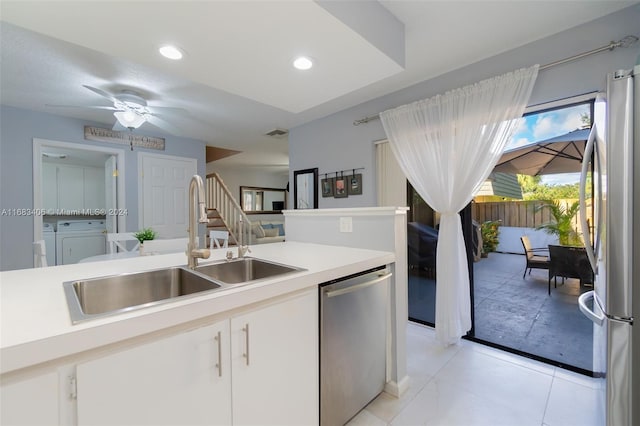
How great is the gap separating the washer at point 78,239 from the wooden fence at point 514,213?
6.08m

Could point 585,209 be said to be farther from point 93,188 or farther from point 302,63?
point 93,188

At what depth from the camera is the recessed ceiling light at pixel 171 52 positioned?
5.44 feet

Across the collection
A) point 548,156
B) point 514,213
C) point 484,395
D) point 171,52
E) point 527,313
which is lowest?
point 484,395

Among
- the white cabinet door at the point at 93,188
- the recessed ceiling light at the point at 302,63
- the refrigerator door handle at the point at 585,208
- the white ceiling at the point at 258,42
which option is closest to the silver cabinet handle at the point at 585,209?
the refrigerator door handle at the point at 585,208

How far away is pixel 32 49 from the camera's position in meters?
2.17

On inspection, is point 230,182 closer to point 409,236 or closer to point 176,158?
point 176,158

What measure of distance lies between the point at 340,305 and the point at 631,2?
2.63 metres

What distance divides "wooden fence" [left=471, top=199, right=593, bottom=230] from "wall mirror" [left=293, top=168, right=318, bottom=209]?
6.59 feet

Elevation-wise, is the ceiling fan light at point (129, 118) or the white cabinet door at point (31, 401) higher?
the ceiling fan light at point (129, 118)

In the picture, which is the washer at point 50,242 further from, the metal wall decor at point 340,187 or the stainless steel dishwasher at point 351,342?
the stainless steel dishwasher at point 351,342

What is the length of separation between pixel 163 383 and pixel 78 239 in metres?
5.87

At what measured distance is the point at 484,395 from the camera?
1.81 m

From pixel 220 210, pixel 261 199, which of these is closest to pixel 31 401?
pixel 220 210

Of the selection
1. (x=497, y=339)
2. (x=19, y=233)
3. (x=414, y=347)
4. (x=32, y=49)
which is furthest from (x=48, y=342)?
(x=19, y=233)
